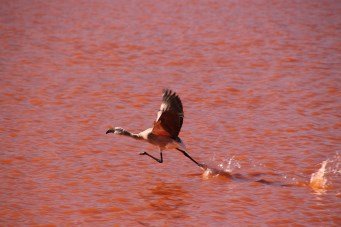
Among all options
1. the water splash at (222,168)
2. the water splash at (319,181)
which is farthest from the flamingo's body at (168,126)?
the water splash at (319,181)

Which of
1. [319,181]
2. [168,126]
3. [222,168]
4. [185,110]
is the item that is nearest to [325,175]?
[319,181]

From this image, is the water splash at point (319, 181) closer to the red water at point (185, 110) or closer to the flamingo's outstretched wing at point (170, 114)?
the red water at point (185, 110)

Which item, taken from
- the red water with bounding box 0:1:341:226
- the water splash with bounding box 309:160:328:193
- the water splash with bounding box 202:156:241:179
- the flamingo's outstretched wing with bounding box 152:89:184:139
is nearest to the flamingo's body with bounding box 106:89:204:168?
the flamingo's outstretched wing with bounding box 152:89:184:139

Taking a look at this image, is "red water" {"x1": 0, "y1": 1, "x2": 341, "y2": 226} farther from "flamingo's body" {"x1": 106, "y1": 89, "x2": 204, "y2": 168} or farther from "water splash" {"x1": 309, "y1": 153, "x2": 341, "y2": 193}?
"flamingo's body" {"x1": 106, "y1": 89, "x2": 204, "y2": 168}

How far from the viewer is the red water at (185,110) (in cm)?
707

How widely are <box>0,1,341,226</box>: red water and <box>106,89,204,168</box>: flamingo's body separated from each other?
38 cm

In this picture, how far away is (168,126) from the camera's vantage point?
24.6ft

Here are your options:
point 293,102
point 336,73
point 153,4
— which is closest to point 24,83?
point 293,102

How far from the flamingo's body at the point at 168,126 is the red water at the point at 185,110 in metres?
0.38

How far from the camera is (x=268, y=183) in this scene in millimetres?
7570

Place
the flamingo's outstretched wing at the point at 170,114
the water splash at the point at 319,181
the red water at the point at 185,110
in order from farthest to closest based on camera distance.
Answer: the water splash at the point at 319,181
the flamingo's outstretched wing at the point at 170,114
the red water at the point at 185,110

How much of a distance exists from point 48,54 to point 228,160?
611cm

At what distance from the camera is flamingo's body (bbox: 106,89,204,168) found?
725 cm

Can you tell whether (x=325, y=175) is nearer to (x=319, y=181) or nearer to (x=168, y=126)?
(x=319, y=181)
